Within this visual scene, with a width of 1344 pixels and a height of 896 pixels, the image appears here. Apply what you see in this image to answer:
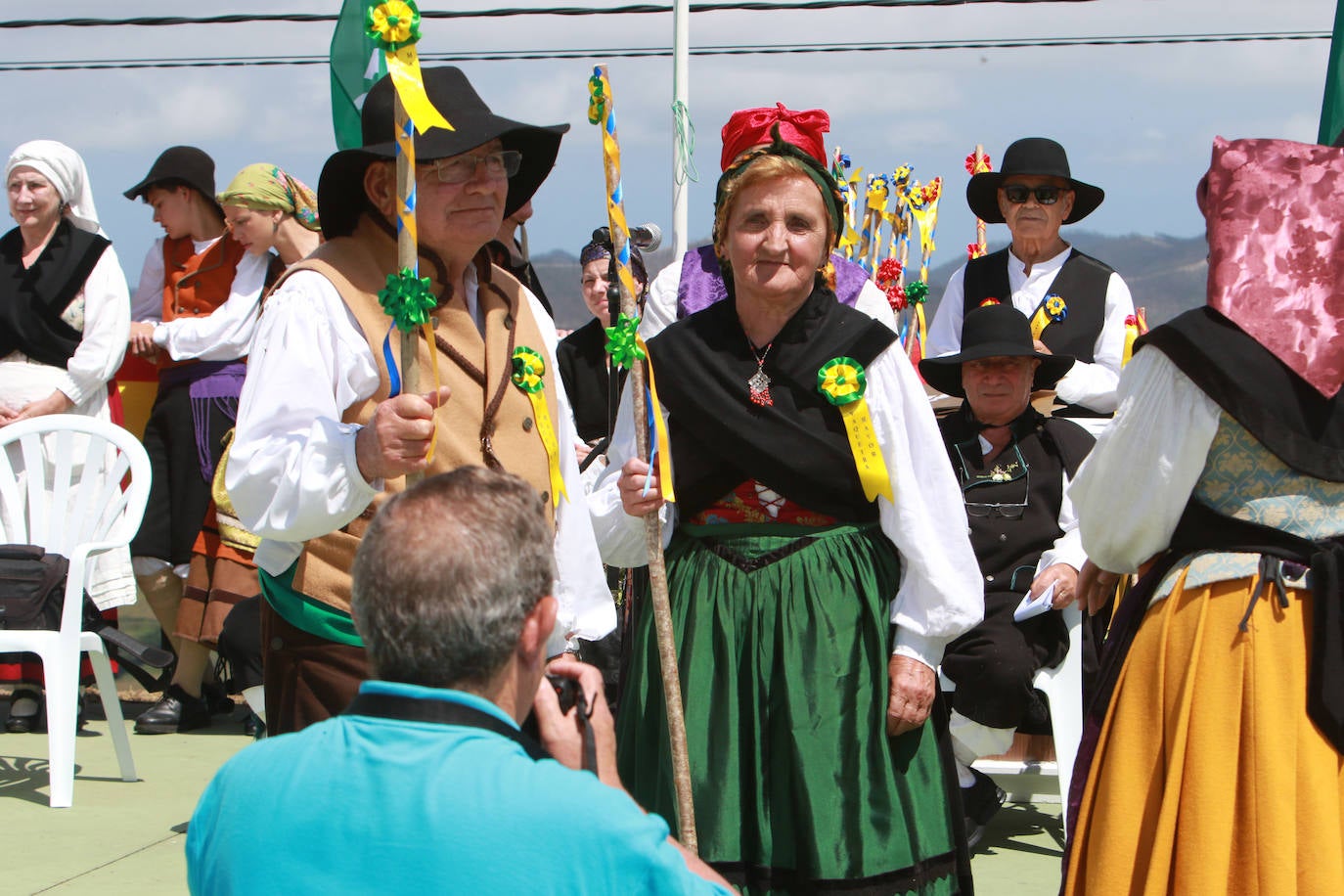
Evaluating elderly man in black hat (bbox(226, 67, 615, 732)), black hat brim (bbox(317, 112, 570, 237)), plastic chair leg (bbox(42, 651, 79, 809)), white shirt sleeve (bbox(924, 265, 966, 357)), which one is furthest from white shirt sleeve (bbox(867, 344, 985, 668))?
plastic chair leg (bbox(42, 651, 79, 809))

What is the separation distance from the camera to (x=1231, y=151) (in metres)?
3.00

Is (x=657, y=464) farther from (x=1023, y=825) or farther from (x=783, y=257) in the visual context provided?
(x=1023, y=825)

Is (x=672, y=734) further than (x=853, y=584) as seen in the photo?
No

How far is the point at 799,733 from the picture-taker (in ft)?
10.6

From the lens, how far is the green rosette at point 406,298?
2633mm

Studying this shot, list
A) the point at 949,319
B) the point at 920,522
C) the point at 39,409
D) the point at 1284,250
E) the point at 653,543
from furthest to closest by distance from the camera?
the point at 39,409, the point at 949,319, the point at 920,522, the point at 653,543, the point at 1284,250

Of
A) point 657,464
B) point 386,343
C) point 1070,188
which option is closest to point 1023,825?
point 1070,188

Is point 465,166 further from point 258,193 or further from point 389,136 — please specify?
point 258,193

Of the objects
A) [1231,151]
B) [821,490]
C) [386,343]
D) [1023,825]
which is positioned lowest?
[1023,825]

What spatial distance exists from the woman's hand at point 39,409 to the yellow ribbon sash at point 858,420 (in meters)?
4.19

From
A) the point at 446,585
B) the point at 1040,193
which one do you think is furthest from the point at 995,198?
the point at 446,585

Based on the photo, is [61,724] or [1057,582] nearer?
[1057,582]

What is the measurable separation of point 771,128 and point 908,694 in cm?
157

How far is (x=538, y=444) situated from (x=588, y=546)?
281mm
